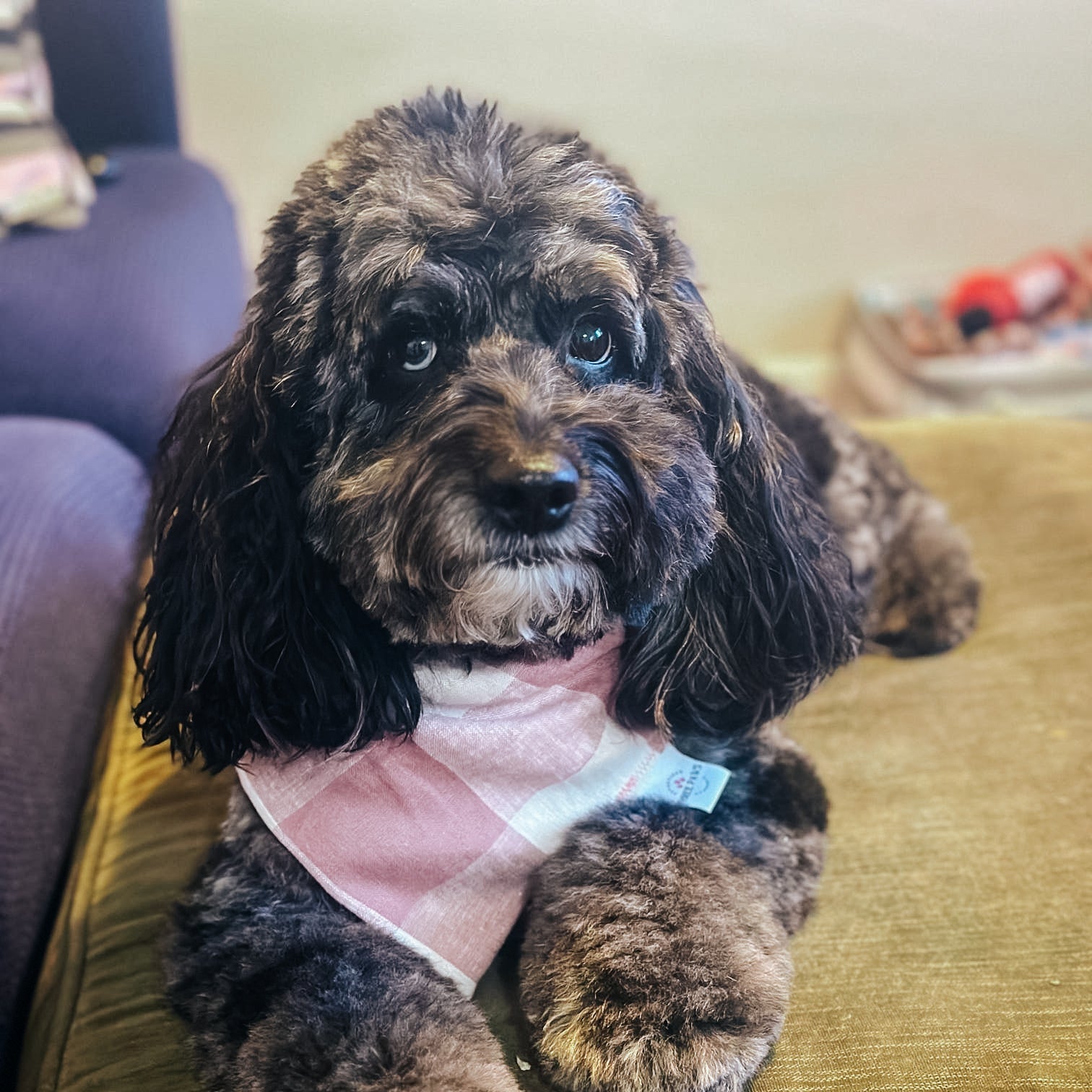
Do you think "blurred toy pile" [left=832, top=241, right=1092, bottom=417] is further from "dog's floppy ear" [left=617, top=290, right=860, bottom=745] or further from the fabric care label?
the fabric care label

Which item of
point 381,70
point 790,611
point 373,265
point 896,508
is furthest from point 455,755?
point 381,70

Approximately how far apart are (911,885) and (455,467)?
32.4 inches

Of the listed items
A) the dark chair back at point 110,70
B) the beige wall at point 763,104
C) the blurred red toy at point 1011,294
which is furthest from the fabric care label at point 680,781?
the blurred red toy at point 1011,294

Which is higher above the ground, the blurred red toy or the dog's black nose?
the dog's black nose

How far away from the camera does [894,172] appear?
3482 millimetres

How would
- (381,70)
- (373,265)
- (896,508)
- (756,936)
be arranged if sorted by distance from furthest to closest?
(381,70), (896,508), (756,936), (373,265)

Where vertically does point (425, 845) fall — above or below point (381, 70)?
below

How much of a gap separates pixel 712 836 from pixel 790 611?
283mm

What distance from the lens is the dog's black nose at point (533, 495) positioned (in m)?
0.90

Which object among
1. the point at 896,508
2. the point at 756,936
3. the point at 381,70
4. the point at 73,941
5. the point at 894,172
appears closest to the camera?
the point at 756,936

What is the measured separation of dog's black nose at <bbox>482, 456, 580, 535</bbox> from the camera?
2.94 ft

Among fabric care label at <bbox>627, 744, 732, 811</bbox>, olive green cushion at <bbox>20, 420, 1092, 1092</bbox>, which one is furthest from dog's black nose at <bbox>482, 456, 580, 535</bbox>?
olive green cushion at <bbox>20, 420, 1092, 1092</bbox>

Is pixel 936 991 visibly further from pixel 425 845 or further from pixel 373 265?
pixel 373 265

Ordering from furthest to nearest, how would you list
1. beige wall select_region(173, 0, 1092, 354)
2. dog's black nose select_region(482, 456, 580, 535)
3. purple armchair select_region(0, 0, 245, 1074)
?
1. beige wall select_region(173, 0, 1092, 354)
2. purple armchair select_region(0, 0, 245, 1074)
3. dog's black nose select_region(482, 456, 580, 535)
